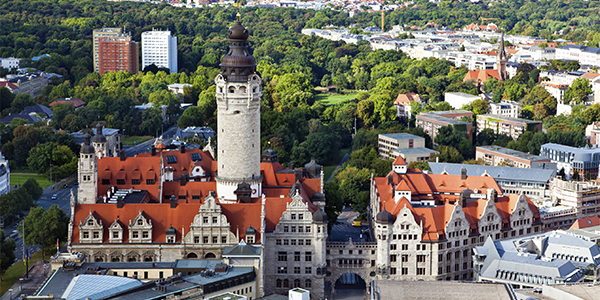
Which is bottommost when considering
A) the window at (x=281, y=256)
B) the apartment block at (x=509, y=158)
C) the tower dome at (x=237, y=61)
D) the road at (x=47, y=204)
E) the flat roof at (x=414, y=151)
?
the road at (x=47, y=204)

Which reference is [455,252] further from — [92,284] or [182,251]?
[92,284]

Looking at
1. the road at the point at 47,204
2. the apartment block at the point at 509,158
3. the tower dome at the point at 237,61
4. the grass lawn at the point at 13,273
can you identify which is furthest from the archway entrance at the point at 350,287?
the apartment block at the point at 509,158

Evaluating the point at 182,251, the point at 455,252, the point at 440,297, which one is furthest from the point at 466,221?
the point at 182,251

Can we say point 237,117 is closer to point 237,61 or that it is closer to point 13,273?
point 237,61

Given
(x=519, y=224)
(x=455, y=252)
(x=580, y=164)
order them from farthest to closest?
(x=580, y=164), (x=519, y=224), (x=455, y=252)

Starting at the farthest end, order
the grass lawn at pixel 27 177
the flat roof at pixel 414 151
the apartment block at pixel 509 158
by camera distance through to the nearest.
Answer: the flat roof at pixel 414 151
the apartment block at pixel 509 158
the grass lawn at pixel 27 177

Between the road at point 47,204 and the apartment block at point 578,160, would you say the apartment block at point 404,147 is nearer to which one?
the apartment block at point 578,160

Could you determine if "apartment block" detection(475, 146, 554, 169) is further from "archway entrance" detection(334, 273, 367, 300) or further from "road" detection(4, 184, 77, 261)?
"road" detection(4, 184, 77, 261)
